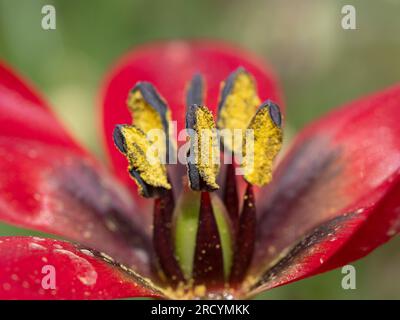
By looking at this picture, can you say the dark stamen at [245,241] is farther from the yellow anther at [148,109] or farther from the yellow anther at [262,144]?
the yellow anther at [148,109]

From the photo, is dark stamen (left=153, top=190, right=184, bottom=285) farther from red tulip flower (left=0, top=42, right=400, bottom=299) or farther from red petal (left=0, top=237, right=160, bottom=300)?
red petal (left=0, top=237, right=160, bottom=300)

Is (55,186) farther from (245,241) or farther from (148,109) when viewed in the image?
(245,241)

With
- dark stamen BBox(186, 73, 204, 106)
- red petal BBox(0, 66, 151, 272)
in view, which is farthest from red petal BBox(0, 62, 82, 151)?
dark stamen BBox(186, 73, 204, 106)

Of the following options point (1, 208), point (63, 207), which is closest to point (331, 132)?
point (63, 207)

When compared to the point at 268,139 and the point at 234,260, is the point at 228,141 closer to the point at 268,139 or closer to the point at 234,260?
the point at 268,139

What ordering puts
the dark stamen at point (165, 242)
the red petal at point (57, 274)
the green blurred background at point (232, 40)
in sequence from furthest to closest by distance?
the green blurred background at point (232, 40), the dark stamen at point (165, 242), the red petal at point (57, 274)

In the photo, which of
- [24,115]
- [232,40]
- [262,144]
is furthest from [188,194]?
[232,40]

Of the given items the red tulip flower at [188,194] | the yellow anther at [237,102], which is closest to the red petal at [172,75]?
the red tulip flower at [188,194]
